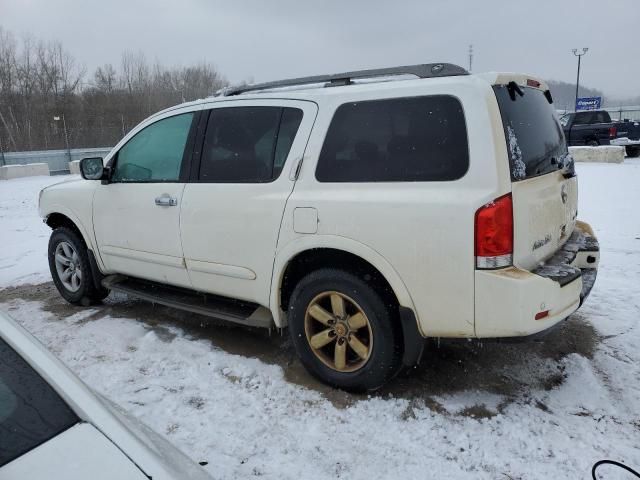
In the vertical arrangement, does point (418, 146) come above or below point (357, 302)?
above

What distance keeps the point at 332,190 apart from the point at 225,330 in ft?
6.12

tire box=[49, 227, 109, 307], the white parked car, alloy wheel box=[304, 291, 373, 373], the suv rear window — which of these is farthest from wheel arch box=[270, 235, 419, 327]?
tire box=[49, 227, 109, 307]

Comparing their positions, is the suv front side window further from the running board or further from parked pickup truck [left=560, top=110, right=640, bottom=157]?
parked pickup truck [left=560, top=110, right=640, bottom=157]

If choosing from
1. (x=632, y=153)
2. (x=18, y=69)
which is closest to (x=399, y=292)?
(x=632, y=153)

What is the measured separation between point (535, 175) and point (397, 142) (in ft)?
2.62

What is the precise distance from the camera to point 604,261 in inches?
215

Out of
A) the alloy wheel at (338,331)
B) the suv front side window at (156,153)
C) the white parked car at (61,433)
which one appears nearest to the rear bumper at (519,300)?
the alloy wheel at (338,331)

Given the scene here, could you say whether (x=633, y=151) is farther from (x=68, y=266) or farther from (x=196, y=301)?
(x=68, y=266)

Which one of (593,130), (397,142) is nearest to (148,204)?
(397,142)

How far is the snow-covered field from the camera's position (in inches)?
96.7

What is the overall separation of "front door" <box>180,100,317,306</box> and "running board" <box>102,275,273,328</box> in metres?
0.12

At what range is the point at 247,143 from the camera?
3.46 m

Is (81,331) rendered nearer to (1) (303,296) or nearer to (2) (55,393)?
(1) (303,296)

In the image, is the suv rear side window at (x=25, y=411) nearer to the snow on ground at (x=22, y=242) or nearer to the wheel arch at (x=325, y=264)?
the wheel arch at (x=325, y=264)
